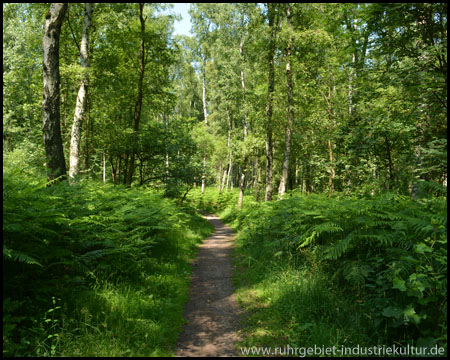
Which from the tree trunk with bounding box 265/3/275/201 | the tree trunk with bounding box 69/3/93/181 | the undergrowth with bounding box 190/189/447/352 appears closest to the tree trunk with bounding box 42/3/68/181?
the tree trunk with bounding box 69/3/93/181

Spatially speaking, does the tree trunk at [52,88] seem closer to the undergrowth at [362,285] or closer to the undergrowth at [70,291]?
the undergrowth at [70,291]

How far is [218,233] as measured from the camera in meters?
15.1

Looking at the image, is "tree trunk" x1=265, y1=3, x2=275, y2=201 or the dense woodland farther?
"tree trunk" x1=265, y1=3, x2=275, y2=201

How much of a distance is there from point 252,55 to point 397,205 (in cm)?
1444

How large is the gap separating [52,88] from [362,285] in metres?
8.99

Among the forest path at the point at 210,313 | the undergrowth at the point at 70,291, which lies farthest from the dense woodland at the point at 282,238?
the forest path at the point at 210,313

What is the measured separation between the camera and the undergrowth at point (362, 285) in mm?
3438

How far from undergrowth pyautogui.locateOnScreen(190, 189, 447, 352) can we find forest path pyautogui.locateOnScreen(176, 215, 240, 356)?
31 cm

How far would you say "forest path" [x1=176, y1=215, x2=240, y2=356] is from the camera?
14.2 ft

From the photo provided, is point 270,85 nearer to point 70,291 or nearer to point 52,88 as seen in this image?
point 52,88

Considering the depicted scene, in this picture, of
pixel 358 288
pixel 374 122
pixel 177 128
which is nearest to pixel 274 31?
pixel 177 128

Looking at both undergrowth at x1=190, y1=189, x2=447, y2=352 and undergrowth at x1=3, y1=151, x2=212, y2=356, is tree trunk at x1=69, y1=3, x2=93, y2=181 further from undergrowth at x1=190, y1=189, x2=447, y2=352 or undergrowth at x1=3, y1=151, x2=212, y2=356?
undergrowth at x1=190, y1=189, x2=447, y2=352

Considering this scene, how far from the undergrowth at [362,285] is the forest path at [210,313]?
1.02 feet

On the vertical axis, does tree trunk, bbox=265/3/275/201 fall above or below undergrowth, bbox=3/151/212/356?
above
